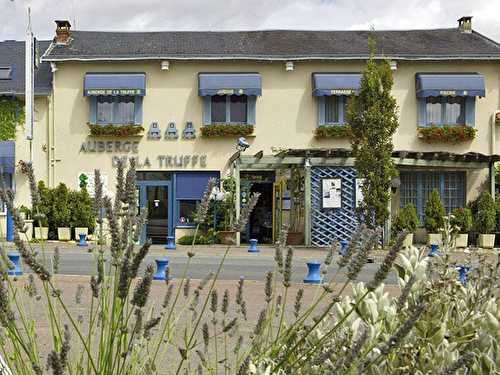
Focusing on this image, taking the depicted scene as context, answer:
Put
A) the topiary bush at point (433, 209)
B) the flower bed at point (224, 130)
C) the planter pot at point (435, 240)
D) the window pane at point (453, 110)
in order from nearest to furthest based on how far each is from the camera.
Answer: the planter pot at point (435, 240) → the topiary bush at point (433, 209) → the flower bed at point (224, 130) → the window pane at point (453, 110)

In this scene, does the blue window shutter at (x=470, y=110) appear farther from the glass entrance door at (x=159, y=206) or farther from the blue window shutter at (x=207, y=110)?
the glass entrance door at (x=159, y=206)

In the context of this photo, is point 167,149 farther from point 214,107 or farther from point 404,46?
point 404,46

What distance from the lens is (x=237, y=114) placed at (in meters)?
21.8

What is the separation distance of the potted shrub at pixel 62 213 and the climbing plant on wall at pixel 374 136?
857 cm

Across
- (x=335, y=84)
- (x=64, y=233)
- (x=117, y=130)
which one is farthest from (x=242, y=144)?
(x=64, y=233)

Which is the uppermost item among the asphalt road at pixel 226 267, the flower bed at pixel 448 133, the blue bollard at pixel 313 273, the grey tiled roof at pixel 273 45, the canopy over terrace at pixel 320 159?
the grey tiled roof at pixel 273 45

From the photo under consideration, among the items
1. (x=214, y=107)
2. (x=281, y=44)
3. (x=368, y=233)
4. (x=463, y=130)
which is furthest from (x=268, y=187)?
(x=368, y=233)

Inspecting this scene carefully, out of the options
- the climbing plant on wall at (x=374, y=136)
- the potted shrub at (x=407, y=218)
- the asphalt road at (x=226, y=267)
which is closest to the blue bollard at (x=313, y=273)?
the asphalt road at (x=226, y=267)

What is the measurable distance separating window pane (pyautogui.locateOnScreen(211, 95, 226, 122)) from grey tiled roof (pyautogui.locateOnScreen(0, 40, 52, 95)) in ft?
17.5

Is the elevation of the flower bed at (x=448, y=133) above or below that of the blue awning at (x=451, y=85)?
below

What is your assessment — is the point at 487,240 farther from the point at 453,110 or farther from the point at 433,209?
the point at 453,110

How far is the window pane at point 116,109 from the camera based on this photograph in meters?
21.6

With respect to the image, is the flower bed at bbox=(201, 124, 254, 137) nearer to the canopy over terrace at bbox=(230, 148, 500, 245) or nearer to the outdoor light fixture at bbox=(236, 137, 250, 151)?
the canopy over terrace at bbox=(230, 148, 500, 245)

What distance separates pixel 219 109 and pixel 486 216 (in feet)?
28.8
